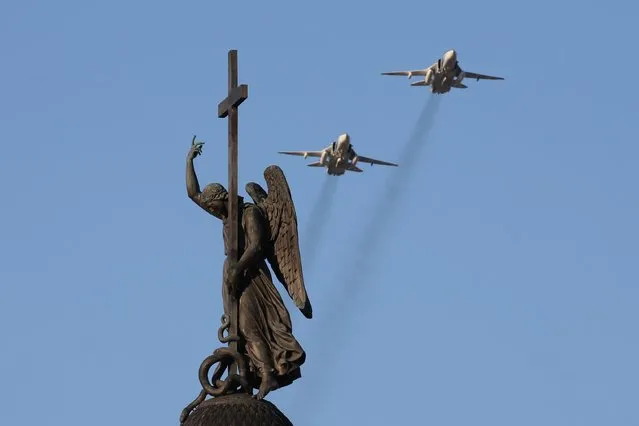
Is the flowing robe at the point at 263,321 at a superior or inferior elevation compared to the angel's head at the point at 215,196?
inferior

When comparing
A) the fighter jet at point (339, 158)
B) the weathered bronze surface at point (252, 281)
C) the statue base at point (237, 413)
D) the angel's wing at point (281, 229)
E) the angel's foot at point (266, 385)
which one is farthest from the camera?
the fighter jet at point (339, 158)

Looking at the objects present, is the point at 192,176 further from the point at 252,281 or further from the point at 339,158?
the point at 339,158

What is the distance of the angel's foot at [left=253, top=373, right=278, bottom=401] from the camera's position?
2095 cm

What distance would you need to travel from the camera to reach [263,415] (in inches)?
806

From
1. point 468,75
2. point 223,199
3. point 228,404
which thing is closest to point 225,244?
point 223,199

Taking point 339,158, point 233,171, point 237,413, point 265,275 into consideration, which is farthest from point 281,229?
point 339,158

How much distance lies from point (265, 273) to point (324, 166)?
366ft

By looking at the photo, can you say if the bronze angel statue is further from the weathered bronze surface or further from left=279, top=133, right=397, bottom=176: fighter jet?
left=279, top=133, right=397, bottom=176: fighter jet

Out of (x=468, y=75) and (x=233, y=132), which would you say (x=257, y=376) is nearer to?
(x=233, y=132)

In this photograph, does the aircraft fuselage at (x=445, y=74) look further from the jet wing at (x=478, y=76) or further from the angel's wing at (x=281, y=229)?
the angel's wing at (x=281, y=229)

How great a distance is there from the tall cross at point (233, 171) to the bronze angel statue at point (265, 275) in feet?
0.24

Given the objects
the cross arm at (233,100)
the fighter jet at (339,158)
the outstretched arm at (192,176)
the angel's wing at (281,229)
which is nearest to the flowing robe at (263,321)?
the angel's wing at (281,229)

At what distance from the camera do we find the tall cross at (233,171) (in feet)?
70.0

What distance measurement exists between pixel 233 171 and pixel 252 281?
1232 mm
